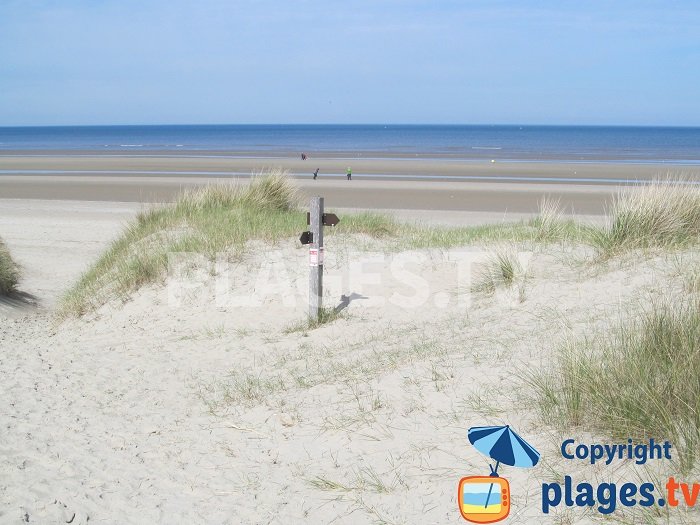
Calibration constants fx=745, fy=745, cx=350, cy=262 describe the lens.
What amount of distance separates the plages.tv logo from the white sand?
0.21 feet

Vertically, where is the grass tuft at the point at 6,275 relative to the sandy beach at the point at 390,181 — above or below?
below

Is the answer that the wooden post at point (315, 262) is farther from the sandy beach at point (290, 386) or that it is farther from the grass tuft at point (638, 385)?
the grass tuft at point (638, 385)

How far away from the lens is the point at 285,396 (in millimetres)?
5926

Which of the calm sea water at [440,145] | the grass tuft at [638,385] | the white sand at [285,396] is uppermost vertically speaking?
the calm sea water at [440,145]

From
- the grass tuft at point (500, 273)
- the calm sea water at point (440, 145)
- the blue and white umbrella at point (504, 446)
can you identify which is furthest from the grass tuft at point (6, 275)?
the calm sea water at point (440, 145)

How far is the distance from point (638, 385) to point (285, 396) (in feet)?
8.93

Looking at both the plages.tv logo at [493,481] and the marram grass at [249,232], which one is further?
the marram grass at [249,232]

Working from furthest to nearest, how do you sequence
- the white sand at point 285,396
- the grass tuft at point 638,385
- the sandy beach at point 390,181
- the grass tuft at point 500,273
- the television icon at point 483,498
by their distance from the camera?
1. the sandy beach at point 390,181
2. the grass tuft at point 500,273
3. the white sand at point 285,396
4. the grass tuft at point 638,385
5. the television icon at point 483,498

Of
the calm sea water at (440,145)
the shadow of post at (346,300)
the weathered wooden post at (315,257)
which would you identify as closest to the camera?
the weathered wooden post at (315,257)

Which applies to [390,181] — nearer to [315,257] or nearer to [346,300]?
[346,300]

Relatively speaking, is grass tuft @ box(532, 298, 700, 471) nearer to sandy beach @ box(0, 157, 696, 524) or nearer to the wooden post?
sandy beach @ box(0, 157, 696, 524)

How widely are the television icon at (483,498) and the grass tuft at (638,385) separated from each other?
2.21 ft

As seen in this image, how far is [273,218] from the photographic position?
37.3 feet

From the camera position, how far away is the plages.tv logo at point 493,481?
3.92 meters
